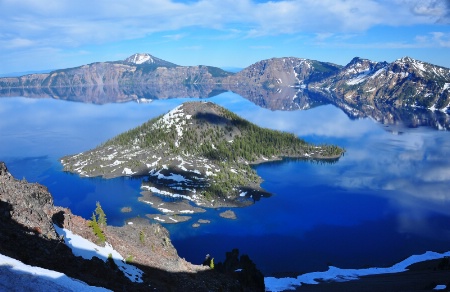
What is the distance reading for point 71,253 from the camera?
4072 centimetres

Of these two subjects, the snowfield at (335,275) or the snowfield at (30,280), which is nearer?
the snowfield at (30,280)

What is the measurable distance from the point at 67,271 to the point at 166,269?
20440 mm

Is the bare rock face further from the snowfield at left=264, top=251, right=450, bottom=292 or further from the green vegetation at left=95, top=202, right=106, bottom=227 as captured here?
the snowfield at left=264, top=251, right=450, bottom=292

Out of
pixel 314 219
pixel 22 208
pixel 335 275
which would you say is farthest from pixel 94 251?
pixel 314 219

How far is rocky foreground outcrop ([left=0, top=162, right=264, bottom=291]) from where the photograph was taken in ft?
114

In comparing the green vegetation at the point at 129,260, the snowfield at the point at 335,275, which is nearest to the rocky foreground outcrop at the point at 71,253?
the green vegetation at the point at 129,260

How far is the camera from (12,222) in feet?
123

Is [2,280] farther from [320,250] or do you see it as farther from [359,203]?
[359,203]

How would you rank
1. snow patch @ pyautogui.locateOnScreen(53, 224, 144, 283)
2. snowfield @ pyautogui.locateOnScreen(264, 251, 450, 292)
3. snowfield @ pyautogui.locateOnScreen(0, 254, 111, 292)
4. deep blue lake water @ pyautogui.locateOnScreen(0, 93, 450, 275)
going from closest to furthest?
snowfield @ pyautogui.locateOnScreen(0, 254, 111, 292) < snow patch @ pyautogui.locateOnScreen(53, 224, 144, 283) < snowfield @ pyautogui.locateOnScreen(264, 251, 450, 292) < deep blue lake water @ pyautogui.locateOnScreen(0, 93, 450, 275)

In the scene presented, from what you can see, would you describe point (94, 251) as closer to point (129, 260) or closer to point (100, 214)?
point (129, 260)

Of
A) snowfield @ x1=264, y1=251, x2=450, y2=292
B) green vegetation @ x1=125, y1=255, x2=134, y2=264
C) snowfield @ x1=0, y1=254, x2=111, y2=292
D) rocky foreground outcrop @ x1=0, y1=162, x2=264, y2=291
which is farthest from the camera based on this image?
snowfield @ x1=264, y1=251, x2=450, y2=292

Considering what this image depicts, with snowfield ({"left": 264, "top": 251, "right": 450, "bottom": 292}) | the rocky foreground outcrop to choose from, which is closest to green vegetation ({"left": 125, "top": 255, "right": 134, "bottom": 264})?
the rocky foreground outcrop

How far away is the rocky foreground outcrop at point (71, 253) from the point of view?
3469 cm

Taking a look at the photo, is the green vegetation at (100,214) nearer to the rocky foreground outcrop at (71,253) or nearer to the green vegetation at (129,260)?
the rocky foreground outcrop at (71,253)
